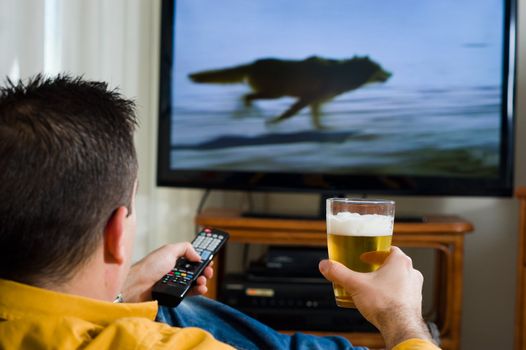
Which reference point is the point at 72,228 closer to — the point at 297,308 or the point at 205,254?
the point at 205,254

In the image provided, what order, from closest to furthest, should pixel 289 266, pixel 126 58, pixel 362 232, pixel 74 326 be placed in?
pixel 74 326
pixel 362 232
pixel 289 266
pixel 126 58

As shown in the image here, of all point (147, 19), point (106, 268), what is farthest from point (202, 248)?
point (147, 19)

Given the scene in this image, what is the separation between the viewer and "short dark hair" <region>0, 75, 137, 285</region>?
826 millimetres

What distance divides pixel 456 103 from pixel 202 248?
142cm

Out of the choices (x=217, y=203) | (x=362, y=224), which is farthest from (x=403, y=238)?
(x=362, y=224)

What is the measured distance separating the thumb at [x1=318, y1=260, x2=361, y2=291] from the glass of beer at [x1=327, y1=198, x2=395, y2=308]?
3.9 inches

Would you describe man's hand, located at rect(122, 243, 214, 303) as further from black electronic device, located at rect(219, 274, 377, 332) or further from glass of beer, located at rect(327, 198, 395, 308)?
black electronic device, located at rect(219, 274, 377, 332)

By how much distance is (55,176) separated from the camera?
832mm

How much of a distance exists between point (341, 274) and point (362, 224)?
0.48 feet

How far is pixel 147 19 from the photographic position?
2984mm

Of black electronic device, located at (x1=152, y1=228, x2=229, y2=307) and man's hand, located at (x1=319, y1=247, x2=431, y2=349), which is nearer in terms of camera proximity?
man's hand, located at (x1=319, y1=247, x2=431, y2=349)

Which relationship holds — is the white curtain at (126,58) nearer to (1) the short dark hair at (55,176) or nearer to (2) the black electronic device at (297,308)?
(2) the black electronic device at (297,308)

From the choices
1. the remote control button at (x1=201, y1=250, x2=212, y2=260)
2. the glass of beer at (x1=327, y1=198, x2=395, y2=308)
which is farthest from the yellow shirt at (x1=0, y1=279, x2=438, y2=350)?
the remote control button at (x1=201, y1=250, x2=212, y2=260)

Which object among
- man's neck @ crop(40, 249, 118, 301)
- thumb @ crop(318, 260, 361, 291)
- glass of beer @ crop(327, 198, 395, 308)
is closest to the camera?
man's neck @ crop(40, 249, 118, 301)
